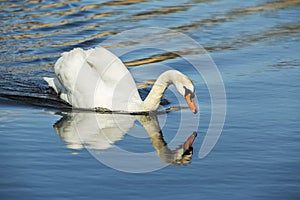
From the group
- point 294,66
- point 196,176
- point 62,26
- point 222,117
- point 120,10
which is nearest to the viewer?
point 196,176

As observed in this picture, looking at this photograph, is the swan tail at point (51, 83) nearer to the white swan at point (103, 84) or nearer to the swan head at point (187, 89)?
the white swan at point (103, 84)

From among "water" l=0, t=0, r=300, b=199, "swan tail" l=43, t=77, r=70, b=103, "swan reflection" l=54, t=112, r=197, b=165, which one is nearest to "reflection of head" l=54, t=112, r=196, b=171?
"swan reflection" l=54, t=112, r=197, b=165

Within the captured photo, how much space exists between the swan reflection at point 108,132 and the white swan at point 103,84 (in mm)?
170

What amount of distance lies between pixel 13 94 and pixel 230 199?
521 centimetres

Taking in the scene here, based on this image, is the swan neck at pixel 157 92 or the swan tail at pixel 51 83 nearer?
the swan neck at pixel 157 92

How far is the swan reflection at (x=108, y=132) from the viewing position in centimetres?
955

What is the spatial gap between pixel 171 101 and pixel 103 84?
1.24m

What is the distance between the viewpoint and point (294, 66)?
530 inches

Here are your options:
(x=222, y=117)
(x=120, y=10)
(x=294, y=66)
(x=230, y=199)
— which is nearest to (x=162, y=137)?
(x=222, y=117)

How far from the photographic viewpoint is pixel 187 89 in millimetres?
10500

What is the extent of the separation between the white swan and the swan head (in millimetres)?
119

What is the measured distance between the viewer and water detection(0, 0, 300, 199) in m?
8.27

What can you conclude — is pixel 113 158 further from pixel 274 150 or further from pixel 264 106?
pixel 264 106

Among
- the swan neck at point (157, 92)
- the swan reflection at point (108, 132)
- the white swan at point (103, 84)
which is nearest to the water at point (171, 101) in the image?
the swan reflection at point (108, 132)
